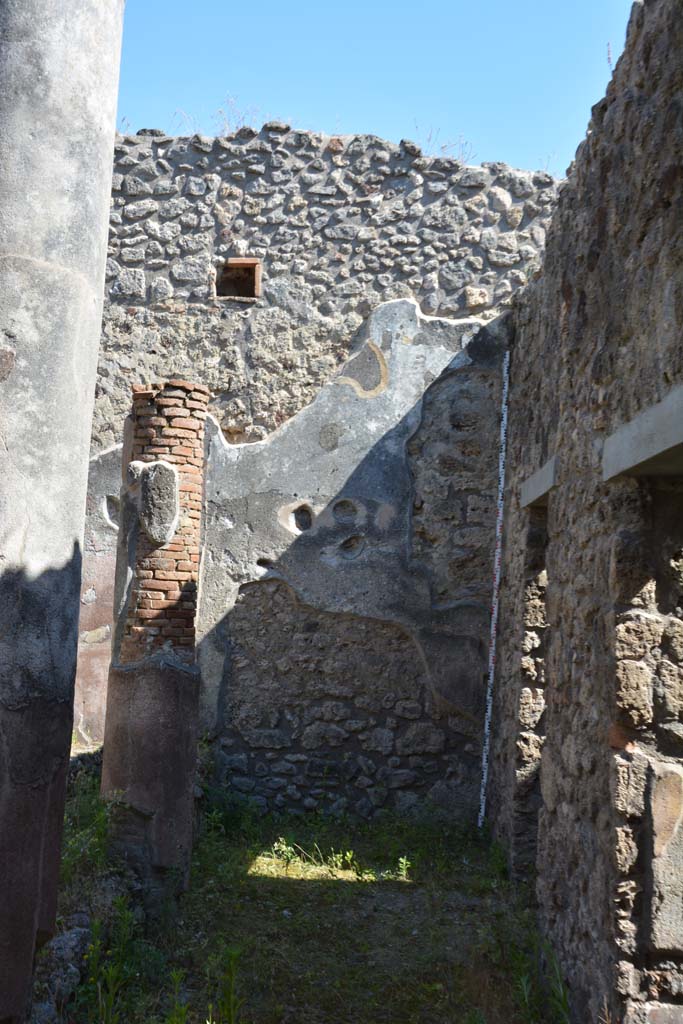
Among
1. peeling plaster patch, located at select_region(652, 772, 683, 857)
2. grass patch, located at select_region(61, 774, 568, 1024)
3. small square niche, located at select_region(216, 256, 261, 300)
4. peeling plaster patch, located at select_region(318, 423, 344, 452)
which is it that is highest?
small square niche, located at select_region(216, 256, 261, 300)

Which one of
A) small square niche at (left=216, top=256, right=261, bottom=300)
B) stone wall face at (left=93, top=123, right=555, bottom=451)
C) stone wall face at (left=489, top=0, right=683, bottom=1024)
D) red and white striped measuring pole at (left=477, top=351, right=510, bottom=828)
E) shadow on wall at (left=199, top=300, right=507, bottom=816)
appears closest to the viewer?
stone wall face at (left=489, top=0, right=683, bottom=1024)

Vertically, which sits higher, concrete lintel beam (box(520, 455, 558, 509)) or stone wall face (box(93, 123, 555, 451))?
A: stone wall face (box(93, 123, 555, 451))

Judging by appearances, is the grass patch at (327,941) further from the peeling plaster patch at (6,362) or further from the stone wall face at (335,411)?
the peeling plaster patch at (6,362)

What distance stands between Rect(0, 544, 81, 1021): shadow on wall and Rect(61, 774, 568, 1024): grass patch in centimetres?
82

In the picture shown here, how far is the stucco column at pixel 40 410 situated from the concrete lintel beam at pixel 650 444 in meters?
1.73

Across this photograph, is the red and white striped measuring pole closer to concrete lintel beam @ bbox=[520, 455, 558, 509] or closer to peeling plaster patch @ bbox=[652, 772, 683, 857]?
concrete lintel beam @ bbox=[520, 455, 558, 509]

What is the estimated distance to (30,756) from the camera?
9.74 ft

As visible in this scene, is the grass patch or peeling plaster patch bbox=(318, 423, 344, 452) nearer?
the grass patch

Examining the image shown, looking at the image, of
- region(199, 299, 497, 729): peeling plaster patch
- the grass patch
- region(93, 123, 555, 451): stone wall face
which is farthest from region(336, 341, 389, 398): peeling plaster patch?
the grass patch

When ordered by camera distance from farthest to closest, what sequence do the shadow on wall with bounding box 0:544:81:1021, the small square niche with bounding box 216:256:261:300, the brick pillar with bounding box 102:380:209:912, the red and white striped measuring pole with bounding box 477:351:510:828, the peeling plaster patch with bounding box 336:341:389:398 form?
the small square niche with bounding box 216:256:261:300 → the peeling plaster patch with bounding box 336:341:389:398 → the red and white striped measuring pole with bounding box 477:351:510:828 → the brick pillar with bounding box 102:380:209:912 → the shadow on wall with bounding box 0:544:81:1021

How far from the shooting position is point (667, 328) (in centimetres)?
287

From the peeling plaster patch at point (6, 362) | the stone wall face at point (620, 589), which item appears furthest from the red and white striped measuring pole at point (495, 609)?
the peeling plaster patch at point (6, 362)

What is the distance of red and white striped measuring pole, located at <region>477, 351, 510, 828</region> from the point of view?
6.57 meters

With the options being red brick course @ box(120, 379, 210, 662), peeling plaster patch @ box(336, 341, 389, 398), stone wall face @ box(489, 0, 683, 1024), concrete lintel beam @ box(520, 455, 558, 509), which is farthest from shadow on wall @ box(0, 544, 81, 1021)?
peeling plaster patch @ box(336, 341, 389, 398)
